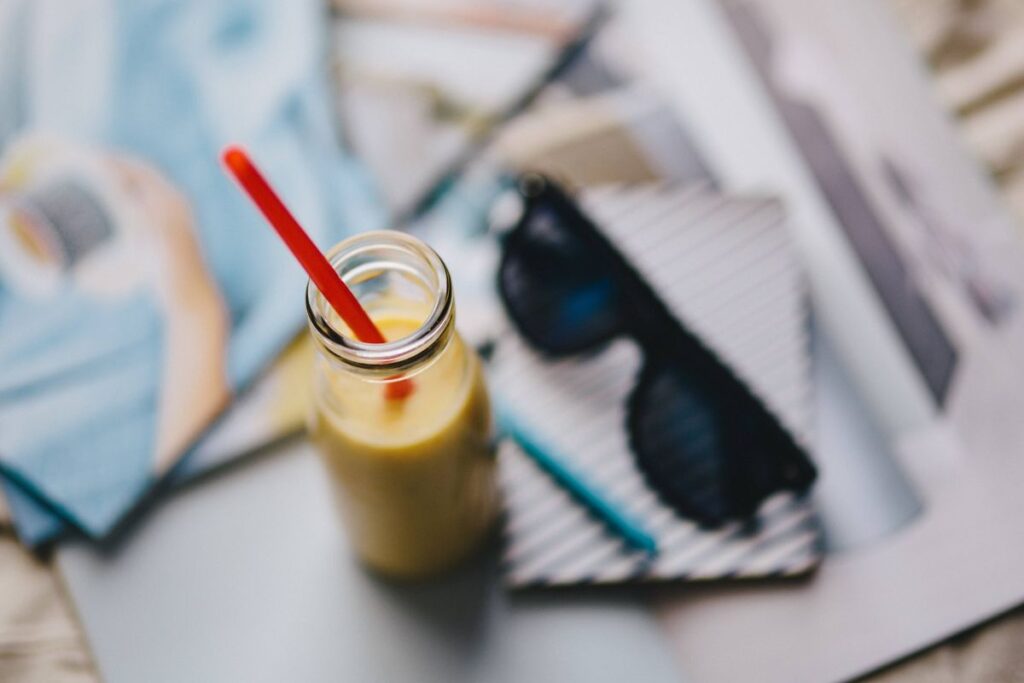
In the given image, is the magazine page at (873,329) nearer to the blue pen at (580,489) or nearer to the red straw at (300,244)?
the blue pen at (580,489)

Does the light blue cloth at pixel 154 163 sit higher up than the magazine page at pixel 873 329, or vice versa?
the light blue cloth at pixel 154 163

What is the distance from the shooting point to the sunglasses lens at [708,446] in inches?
16.3

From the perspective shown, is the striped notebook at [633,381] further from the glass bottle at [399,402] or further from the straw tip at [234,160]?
the straw tip at [234,160]

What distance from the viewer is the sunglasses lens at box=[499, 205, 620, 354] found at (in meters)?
0.45

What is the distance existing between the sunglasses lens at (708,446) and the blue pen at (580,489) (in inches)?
1.0

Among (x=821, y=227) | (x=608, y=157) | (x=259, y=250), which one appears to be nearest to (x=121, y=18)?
(x=259, y=250)

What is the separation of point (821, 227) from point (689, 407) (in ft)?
0.47

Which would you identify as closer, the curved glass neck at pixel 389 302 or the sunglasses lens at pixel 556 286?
the curved glass neck at pixel 389 302

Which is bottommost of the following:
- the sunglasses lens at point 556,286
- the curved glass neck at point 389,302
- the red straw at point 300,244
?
the sunglasses lens at point 556,286

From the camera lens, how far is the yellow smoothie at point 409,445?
1.06 feet

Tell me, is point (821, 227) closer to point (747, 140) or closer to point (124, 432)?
point (747, 140)

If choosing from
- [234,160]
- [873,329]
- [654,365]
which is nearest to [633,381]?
[654,365]

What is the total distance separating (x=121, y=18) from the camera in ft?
1.69

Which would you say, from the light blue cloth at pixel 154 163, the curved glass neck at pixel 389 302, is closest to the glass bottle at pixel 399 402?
the curved glass neck at pixel 389 302
